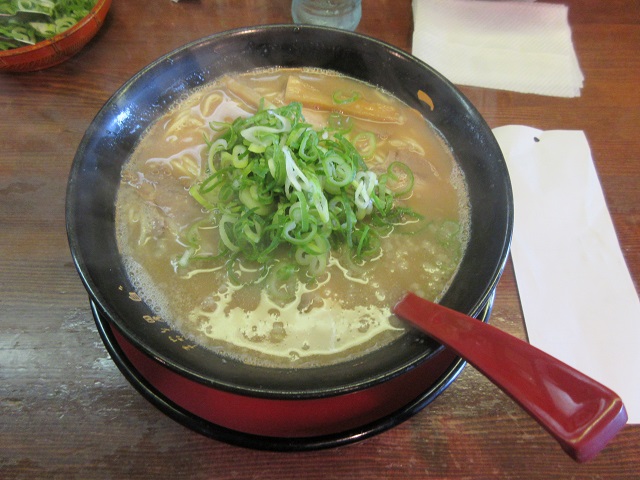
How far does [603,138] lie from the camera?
208cm

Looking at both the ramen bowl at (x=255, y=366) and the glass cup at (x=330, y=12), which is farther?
the glass cup at (x=330, y=12)

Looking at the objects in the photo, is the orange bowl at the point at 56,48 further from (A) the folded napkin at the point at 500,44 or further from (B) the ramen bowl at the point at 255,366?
(A) the folded napkin at the point at 500,44

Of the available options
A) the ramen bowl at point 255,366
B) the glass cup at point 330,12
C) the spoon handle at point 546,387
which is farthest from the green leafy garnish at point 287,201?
the glass cup at point 330,12

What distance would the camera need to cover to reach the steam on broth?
135 centimetres

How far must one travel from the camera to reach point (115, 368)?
1.44 m

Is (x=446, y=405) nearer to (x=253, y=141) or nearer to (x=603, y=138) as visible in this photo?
(x=253, y=141)

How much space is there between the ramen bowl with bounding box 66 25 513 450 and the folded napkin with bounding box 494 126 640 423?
10.3 inches

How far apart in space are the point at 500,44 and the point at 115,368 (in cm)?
233

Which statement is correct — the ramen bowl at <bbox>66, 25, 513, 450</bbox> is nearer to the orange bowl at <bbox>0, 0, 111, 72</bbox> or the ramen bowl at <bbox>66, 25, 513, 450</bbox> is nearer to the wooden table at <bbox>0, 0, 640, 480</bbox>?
the wooden table at <bbox>0, 0, 640, 480</bbox>

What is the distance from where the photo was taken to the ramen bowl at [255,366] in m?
1.14

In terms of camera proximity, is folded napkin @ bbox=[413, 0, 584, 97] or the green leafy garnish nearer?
the green leafy garnish

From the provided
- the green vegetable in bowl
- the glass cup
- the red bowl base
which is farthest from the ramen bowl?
the green vegetable in bowl

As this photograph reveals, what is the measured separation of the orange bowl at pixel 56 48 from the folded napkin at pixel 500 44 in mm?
1553

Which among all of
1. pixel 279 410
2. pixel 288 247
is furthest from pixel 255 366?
pixel 288 247
